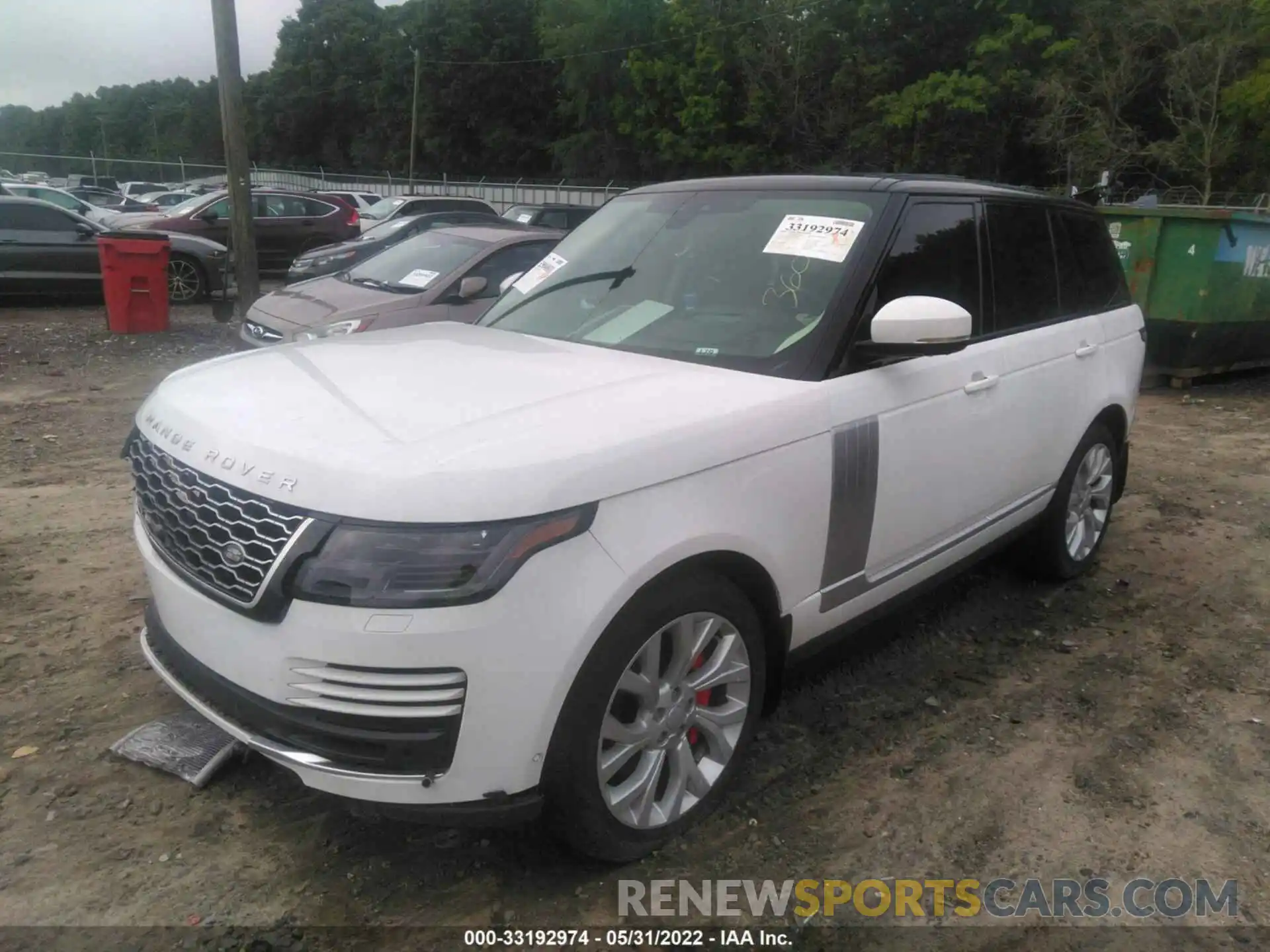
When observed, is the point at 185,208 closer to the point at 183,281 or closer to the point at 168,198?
the point at 183,281

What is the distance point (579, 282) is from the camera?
12.0 ft

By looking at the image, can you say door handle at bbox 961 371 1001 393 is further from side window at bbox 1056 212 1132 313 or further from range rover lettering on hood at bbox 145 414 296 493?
range rover lettering on hood at bbox 145 414 296 493

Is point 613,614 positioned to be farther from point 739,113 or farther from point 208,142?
point 208,142

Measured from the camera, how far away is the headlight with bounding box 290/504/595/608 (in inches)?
81.2

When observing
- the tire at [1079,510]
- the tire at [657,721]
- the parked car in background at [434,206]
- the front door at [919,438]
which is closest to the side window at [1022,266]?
the front door at [919,438]

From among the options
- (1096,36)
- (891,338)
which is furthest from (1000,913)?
(1096,36)

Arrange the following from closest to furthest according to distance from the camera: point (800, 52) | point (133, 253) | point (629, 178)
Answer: point (133, 253), point (800, 52), point (629, 178)

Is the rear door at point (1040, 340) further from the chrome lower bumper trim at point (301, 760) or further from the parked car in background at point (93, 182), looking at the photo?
the parked car in background at point (93, 182)

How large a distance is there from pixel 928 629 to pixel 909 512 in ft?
3.85

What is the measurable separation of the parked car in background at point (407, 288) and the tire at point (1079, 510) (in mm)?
4169

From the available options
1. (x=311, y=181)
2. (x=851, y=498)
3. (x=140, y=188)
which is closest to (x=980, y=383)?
(x=851, y=498)

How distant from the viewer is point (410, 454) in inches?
85.4

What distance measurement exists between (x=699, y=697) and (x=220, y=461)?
1366 mm
